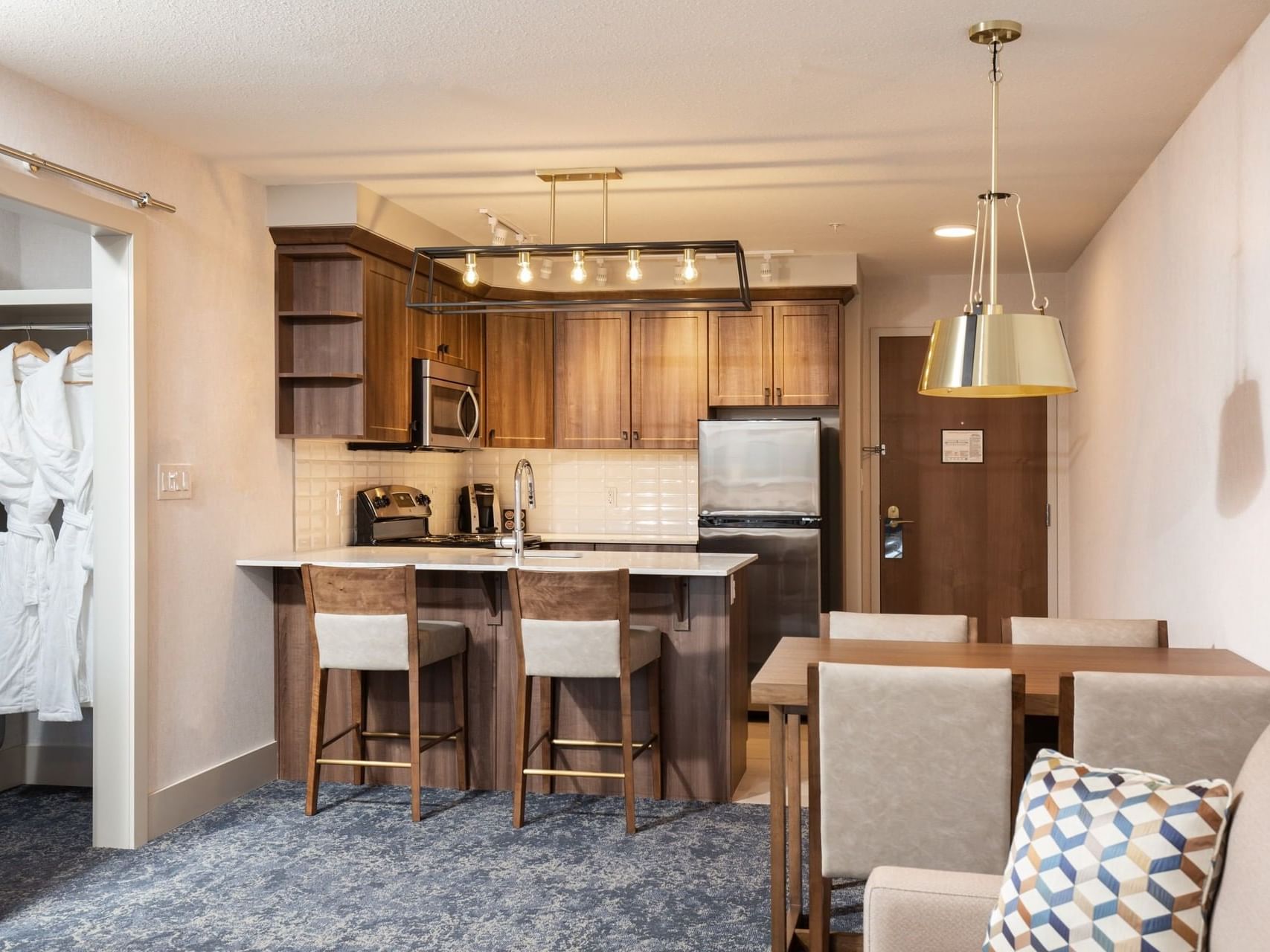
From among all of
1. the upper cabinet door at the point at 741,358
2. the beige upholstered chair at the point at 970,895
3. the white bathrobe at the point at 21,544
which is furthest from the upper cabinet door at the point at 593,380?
the beige upholstered chair at the point at 970,895

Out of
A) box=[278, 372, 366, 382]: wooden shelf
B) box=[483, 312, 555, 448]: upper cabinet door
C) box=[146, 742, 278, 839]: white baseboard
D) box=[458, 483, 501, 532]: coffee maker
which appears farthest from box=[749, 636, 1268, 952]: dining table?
box=[458, 483, 501, 532]: coffee maker

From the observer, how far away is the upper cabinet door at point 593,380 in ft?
21.0

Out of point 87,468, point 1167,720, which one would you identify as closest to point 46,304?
point 87,468

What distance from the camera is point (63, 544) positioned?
4223mm

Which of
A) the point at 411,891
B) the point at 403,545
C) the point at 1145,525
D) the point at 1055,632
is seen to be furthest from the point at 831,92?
the point at 403,545

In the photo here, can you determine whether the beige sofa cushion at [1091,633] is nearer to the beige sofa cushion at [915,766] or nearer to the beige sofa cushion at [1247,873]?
the beige sofa cushion at [915,766]

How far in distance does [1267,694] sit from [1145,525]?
6.92ft

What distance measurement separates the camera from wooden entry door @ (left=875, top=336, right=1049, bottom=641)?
6660mm

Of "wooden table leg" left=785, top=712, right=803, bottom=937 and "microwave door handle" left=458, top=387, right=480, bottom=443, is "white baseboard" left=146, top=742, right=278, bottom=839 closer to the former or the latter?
"microwave door handle" left=458, top=387, right=480, bottom=443

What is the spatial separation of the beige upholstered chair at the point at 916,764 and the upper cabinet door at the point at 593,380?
400 centimetres

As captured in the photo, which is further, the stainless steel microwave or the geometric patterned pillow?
the stainless steel microwave

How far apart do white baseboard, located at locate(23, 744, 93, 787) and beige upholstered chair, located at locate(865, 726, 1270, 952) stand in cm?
364

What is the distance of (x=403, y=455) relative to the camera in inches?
241

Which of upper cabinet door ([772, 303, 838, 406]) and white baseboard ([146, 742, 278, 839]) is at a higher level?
upper cabinet door ([772, 303, 838, 406])
